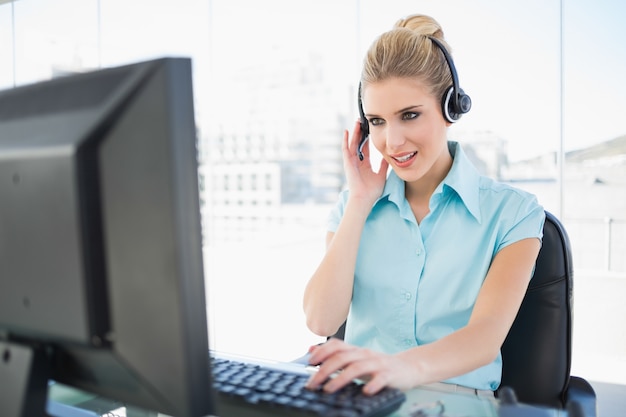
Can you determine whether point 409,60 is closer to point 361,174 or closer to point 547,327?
point 361,174

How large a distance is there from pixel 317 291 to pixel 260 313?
3273mm

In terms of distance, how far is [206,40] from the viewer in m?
3.88

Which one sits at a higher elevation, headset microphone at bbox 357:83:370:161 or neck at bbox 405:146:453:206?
headset microphone at bbox 357:83:370:161

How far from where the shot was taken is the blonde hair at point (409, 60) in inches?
51.4

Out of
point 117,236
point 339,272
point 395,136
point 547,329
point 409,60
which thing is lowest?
point 547,329

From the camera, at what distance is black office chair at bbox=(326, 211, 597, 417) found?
4.00 feet

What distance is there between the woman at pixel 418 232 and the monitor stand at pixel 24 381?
773 millimetres

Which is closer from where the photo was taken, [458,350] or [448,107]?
[458,350]

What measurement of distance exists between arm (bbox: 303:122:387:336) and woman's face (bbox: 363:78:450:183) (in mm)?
120

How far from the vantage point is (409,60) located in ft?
4.29

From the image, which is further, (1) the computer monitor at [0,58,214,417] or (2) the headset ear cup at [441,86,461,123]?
(2) the headset ear cup at [441,86,461,123]

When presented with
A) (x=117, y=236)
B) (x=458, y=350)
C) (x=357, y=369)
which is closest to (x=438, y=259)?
(x=458, y=350)

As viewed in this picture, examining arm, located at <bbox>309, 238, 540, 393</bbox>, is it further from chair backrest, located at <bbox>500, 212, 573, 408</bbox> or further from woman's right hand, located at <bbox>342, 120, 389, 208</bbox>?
woman's right hand, located at <bbox>342, 120, 389, 208</bbox>

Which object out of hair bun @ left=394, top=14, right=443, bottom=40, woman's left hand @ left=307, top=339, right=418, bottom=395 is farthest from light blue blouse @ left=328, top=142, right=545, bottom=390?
woman's left hand @ left=307, top=339, right=418, bottom=395
